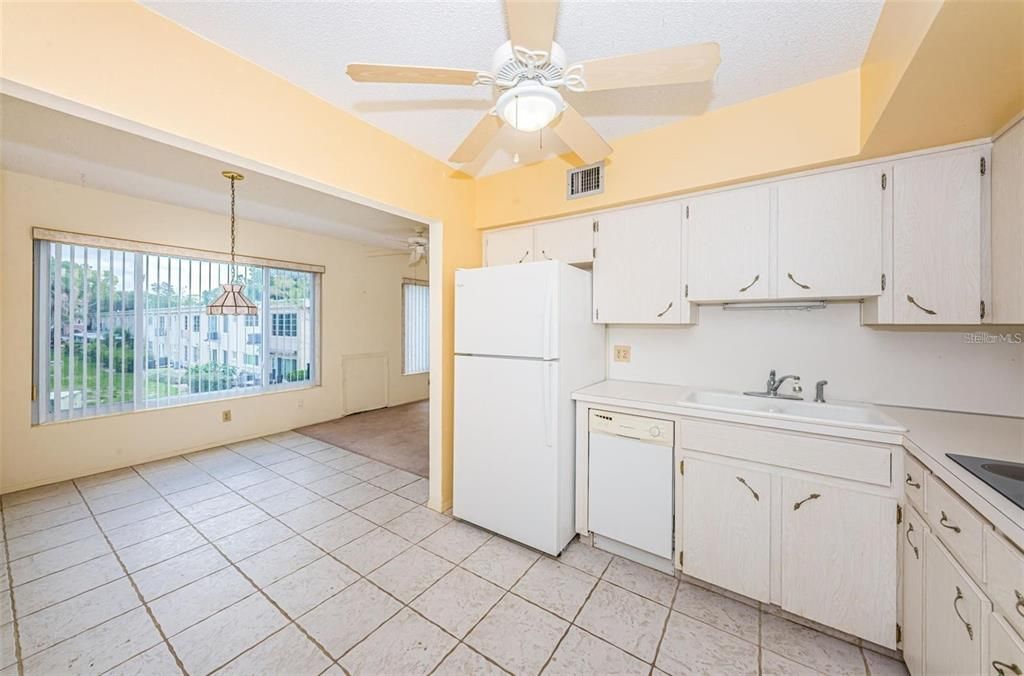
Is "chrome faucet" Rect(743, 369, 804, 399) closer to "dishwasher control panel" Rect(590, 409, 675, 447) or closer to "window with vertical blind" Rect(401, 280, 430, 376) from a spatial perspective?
"dishwasher control panel" Rect(590, 409, 675, 447)

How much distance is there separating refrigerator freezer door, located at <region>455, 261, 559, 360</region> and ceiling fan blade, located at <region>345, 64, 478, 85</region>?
1.04 metres

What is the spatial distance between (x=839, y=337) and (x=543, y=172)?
80.3 inches

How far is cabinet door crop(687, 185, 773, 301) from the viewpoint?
1.97 metres

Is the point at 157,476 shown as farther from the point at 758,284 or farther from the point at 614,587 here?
the point at 758,284

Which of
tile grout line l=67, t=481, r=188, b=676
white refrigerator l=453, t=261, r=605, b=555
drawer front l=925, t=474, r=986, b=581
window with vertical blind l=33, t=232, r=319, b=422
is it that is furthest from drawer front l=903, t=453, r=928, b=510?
window with vertical blind l=33, t=232, r=319, b=422

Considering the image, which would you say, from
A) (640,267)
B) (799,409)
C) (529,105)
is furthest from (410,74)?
(799,409)

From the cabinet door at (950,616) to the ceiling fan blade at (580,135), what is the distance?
1872 millimetres

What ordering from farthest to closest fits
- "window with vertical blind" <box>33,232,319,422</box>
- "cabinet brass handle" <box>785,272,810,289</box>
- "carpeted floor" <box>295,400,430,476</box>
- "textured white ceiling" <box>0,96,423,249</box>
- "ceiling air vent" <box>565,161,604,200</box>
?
"carpeted floor" <box>295,400,430,476</box> → "window with vertical blind" <box>33,232,319,422</box> → "ceiling air vent" <box>565,161,604,200</box> → "textured white ceiling" <box>0,96,423,249</box> → "cabinet brass handle" <box>785,272,810,289</box>

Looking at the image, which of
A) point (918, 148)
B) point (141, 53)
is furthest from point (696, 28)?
point (141, 53)

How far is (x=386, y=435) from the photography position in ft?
14.7

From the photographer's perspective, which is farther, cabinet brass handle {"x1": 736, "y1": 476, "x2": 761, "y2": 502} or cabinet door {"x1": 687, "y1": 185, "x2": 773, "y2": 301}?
cabinet door {"x1": 687, "y1": 185, "x2": 773, "y2": 301}

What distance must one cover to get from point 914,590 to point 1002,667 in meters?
0.57

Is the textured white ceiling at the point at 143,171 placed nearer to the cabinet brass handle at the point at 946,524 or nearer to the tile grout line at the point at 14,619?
the tile grout line at the point at 14,619

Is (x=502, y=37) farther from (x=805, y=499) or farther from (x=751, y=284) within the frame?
(x=805, y=499)
